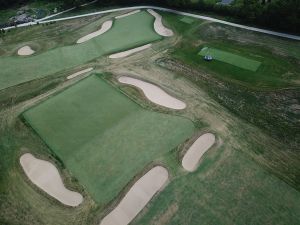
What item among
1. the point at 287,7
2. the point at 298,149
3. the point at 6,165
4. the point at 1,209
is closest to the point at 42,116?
the point at 6,165

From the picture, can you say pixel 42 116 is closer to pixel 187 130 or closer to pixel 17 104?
pixel 17 104

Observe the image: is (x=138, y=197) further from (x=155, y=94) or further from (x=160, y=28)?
(x=160, y=28)

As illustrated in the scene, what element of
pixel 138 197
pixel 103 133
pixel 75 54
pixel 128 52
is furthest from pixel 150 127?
pixel 75 54

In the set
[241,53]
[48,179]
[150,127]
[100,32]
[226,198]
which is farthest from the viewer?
[100,32]

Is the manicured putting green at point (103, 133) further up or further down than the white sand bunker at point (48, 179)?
further up

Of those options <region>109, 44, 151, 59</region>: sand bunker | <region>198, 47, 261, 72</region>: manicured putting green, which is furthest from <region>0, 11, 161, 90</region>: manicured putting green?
<region>198, 47, 261, 72</region>: manicured putting green

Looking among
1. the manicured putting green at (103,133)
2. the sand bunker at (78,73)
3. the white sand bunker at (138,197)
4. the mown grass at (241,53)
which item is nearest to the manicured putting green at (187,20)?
the mown grass at (241,53)

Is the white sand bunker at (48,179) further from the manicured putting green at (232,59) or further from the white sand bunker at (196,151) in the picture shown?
the manicured putting green at (232,59)
